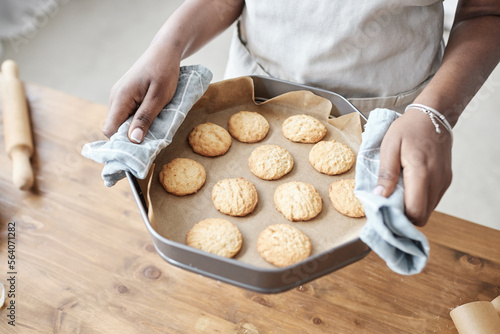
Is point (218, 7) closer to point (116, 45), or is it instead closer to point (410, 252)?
point (410, 252)

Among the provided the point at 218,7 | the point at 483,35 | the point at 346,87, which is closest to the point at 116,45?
the point at 218,7

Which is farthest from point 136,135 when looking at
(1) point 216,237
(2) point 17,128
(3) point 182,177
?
(2) point 17,128

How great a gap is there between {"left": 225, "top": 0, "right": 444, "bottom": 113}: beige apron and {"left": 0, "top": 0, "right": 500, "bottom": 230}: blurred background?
148cm

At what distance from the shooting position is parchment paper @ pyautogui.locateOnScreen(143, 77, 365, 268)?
2.87ft

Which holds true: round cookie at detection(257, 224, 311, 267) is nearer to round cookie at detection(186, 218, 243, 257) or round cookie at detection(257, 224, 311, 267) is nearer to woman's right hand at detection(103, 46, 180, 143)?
round cookie at detection(186, 218, 243, 257)

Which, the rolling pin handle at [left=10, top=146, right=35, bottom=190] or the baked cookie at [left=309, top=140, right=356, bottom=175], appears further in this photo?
the rolling pin handle at [left=10, top=146, right=35, bottom=190]

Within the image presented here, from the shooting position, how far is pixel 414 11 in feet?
3.08

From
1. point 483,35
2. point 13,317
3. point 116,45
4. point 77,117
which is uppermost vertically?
point 483,35

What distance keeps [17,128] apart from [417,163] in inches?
43.8

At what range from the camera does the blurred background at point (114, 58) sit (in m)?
2.39

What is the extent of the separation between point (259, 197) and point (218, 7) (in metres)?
0.51

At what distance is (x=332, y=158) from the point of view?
0.96 m

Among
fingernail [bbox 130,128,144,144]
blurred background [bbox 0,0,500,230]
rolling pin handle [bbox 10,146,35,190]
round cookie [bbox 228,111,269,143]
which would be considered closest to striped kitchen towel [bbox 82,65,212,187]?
fingernail [bbox 130,128,144,144]

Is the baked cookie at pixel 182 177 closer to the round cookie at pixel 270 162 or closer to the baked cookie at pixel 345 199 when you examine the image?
the round cookie at pixel 270 162
